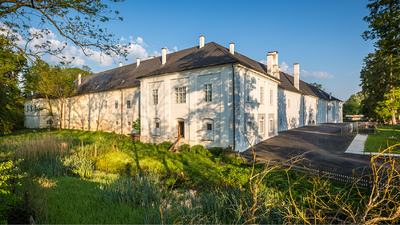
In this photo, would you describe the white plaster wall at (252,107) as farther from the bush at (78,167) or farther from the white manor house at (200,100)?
the bush at (78,167)

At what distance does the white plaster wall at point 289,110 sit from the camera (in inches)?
1128

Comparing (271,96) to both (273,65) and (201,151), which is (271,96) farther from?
(201,151)

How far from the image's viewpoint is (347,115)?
74688 mm

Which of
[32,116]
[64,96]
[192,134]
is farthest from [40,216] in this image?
[32,116]

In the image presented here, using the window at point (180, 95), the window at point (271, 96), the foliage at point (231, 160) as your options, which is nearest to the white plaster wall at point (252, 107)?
the window at point (271, 96)

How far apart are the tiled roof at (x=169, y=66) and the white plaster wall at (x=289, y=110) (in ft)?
16.8

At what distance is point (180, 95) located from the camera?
19.7 metres

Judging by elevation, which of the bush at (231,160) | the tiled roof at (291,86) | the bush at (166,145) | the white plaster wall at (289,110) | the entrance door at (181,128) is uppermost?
the tiled roof at (291,86)

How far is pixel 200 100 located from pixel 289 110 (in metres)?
18.8

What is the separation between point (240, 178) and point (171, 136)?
461 inches

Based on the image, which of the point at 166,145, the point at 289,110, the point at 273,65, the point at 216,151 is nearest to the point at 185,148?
the point at 166,145

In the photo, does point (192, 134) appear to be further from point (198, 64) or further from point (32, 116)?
point (32, 116)

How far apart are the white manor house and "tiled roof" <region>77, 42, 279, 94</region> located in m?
0.10

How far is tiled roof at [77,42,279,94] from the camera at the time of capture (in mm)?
18328
